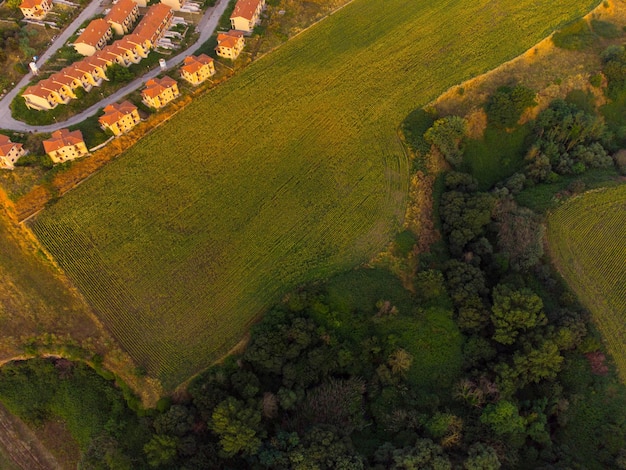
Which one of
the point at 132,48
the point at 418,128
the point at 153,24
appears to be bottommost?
the point at 418,128

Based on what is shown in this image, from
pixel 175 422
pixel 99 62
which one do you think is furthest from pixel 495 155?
pixel 99 62

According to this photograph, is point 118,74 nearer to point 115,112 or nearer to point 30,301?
point 115,112

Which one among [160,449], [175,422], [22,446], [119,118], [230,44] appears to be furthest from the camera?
[230,44]

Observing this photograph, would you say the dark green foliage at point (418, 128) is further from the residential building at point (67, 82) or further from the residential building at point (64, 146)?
the residential building at point (67, 82)

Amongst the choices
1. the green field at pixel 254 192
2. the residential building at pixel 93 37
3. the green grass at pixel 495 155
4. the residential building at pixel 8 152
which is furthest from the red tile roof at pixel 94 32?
the green grass at pixel 495 155

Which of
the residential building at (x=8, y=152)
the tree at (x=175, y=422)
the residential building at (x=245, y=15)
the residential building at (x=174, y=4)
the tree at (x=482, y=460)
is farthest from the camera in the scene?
the residential building at (x=174, y=4)

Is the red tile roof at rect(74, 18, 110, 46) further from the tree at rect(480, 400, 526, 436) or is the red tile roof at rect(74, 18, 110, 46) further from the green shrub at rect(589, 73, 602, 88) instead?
the green shrub at rect(589, 73, 602, 88)

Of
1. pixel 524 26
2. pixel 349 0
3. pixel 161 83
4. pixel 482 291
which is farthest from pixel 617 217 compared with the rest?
pixel 161 83

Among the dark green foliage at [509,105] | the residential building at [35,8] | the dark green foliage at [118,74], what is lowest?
the dark green foliage at [509,105]
